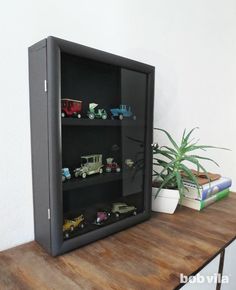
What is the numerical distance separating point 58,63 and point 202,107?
47.8 inches

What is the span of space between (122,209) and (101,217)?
0.12m

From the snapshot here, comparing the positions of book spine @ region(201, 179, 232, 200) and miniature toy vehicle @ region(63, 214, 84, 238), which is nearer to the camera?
miniature toy vehicle @ region(63, 214, 84, 238)

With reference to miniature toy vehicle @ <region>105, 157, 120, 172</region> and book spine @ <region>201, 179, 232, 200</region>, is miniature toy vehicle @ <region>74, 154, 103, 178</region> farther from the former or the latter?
book spine @ <region>201, 179, 232, 200</region>

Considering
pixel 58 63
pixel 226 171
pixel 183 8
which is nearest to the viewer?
pixel 58 63

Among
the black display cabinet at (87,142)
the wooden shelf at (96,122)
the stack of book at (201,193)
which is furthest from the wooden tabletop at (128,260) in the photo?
the wooden shelf at (96,122)

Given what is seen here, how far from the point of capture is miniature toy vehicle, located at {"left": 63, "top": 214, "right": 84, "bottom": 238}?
0.75 meters

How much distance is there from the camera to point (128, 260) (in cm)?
69

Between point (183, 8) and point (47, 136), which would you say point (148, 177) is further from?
point (183, 8)

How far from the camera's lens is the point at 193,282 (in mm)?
701

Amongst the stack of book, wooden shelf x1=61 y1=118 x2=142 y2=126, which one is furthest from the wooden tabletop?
wooden shelf x1=61 y1=118 x2=142 y2=126

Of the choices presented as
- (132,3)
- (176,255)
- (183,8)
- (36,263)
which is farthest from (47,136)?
(183,8)

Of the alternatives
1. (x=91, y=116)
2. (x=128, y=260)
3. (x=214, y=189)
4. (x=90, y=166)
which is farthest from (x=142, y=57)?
(x=128, y=260)

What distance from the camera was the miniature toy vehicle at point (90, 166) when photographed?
32.1 inches

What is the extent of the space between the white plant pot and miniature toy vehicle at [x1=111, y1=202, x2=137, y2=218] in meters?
0.15
